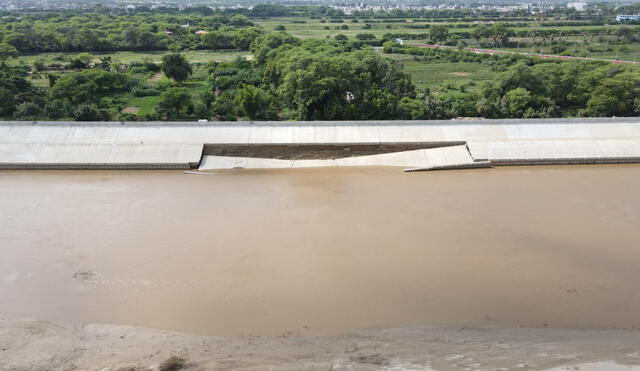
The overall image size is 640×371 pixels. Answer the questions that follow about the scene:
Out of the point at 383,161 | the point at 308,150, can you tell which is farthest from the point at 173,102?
the point at 383,161

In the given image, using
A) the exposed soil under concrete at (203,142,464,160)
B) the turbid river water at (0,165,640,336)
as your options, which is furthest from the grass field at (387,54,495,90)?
the turbid river water at (0,165,640,336)

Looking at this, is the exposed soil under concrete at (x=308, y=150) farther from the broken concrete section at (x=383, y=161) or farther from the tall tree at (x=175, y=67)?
the tall tree at (x=175, y=67)

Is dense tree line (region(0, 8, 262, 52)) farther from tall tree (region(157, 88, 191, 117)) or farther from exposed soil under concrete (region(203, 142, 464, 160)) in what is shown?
exposed soil under concrete (region(203, 142, 464, 160))

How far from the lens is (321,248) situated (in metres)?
12.6

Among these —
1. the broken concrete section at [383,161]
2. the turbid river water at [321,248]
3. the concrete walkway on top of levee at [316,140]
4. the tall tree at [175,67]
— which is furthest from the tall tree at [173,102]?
the tall tree at [175,67]

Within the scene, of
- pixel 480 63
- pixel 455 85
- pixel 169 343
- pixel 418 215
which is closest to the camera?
pixel 169 343

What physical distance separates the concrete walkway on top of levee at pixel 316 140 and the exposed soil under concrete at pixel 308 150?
15cm

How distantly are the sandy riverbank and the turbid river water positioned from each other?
36 cm

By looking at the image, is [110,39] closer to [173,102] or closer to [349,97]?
[173,102]

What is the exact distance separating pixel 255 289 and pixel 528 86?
744 inches

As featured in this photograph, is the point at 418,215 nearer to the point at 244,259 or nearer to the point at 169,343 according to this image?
the point at 244,259

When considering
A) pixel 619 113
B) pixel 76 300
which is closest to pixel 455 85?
pixel 619 113

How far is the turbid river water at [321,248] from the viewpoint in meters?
10.3

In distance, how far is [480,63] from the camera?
40.0 metres
